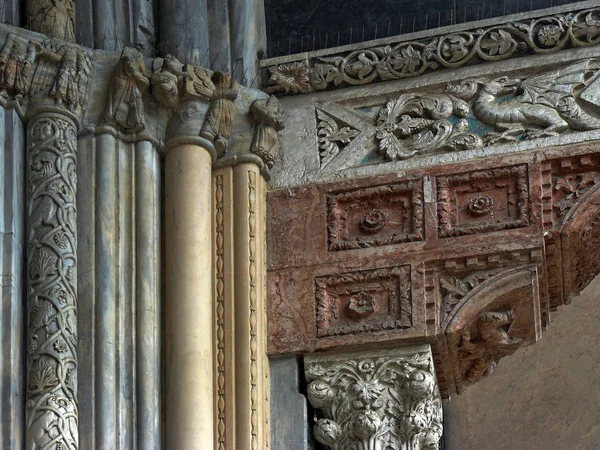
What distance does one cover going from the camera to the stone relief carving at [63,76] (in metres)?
6.63

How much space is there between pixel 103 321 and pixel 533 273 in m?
1.45

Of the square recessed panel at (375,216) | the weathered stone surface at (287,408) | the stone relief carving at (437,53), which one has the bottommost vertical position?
the weathered stone surface at (287,408)

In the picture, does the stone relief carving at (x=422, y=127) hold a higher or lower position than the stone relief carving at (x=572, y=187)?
higher

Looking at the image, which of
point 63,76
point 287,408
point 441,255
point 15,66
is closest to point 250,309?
point 287,408

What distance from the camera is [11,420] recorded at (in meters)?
6.15

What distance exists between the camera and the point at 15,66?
6605mm

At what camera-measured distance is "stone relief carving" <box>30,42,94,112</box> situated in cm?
663

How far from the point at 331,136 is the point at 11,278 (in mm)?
1342

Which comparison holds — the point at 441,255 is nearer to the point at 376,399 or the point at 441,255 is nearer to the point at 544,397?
the point at 376,399

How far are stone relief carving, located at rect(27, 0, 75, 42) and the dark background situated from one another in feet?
2.59

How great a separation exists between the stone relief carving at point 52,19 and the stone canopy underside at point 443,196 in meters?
0.82

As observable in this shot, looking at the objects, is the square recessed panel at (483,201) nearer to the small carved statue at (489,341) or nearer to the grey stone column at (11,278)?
the small carved statue at (489,341)

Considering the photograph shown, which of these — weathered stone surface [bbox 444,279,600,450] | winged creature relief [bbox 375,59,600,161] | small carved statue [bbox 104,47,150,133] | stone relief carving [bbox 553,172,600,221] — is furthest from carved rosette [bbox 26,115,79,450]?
weathered stone surface [bbox 444,279,600,450]

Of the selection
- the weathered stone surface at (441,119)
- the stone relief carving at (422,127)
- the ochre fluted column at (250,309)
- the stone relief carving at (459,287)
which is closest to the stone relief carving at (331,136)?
the weathered stone surface at (441,119)
